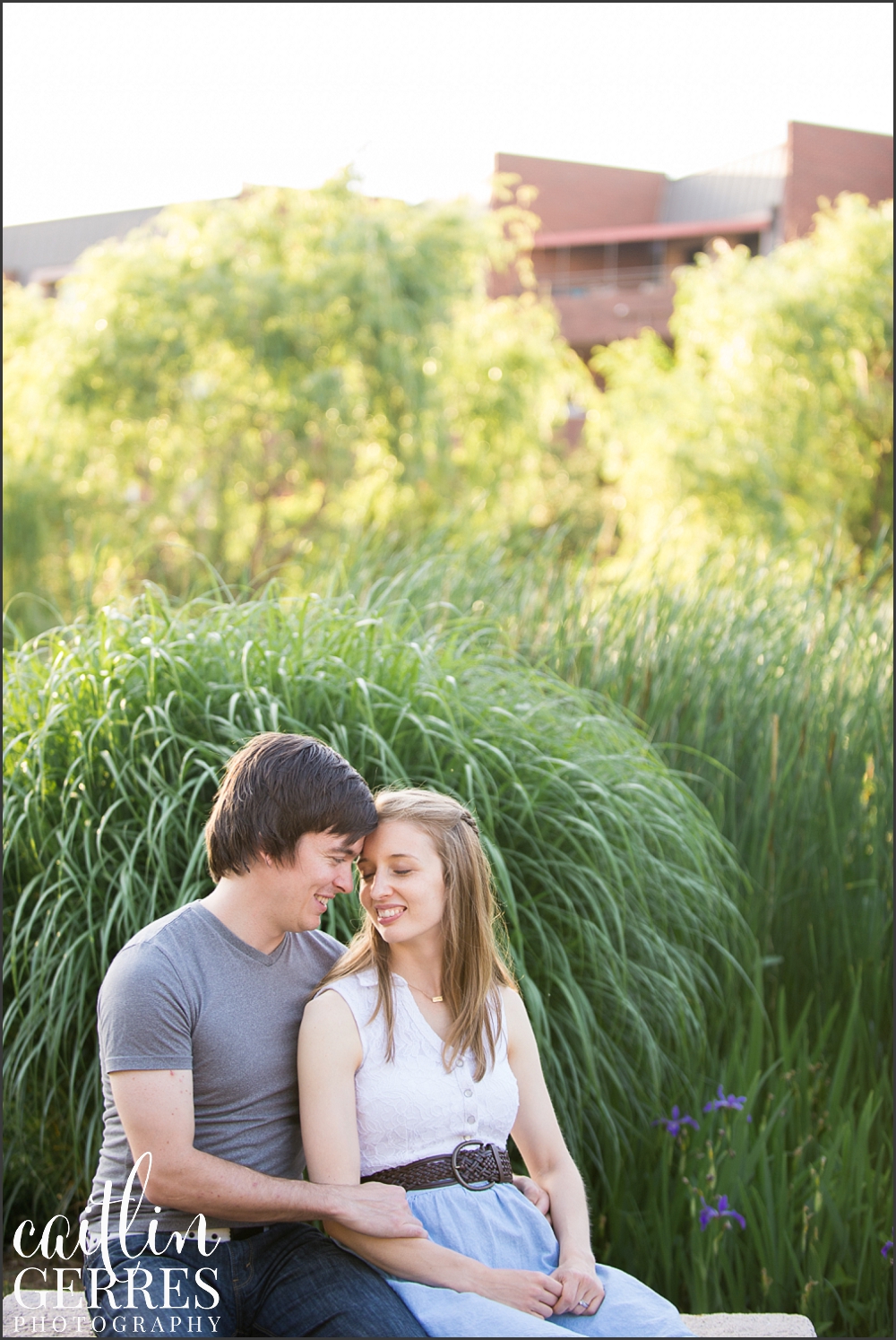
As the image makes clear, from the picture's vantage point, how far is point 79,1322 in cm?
217

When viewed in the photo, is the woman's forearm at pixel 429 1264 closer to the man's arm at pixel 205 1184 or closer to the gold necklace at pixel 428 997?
the man's arm at pixel 205 1184

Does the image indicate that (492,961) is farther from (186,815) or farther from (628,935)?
(628,935)

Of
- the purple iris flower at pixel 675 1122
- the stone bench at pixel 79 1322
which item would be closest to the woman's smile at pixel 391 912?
the stone bench at pixel 79 1322

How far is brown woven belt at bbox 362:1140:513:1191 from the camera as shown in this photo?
1.90 metres

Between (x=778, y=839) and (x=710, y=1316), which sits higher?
(x=778, y=839)

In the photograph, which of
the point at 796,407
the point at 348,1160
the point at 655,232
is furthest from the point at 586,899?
the point at 655,232

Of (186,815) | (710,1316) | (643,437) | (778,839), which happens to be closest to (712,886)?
(778,839)

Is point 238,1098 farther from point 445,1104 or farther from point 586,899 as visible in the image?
point 586,899

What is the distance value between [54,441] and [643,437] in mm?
8141

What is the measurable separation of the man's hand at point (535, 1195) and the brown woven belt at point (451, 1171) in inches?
3.4

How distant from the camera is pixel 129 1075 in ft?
5.72

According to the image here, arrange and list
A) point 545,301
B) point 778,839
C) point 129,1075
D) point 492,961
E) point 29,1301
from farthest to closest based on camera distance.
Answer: point 545,301 < point 778,839 < point 29,1301 < point 492,961 < point 129,1075

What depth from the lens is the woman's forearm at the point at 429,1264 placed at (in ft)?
5.83

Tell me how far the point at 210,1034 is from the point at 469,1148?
462mm
